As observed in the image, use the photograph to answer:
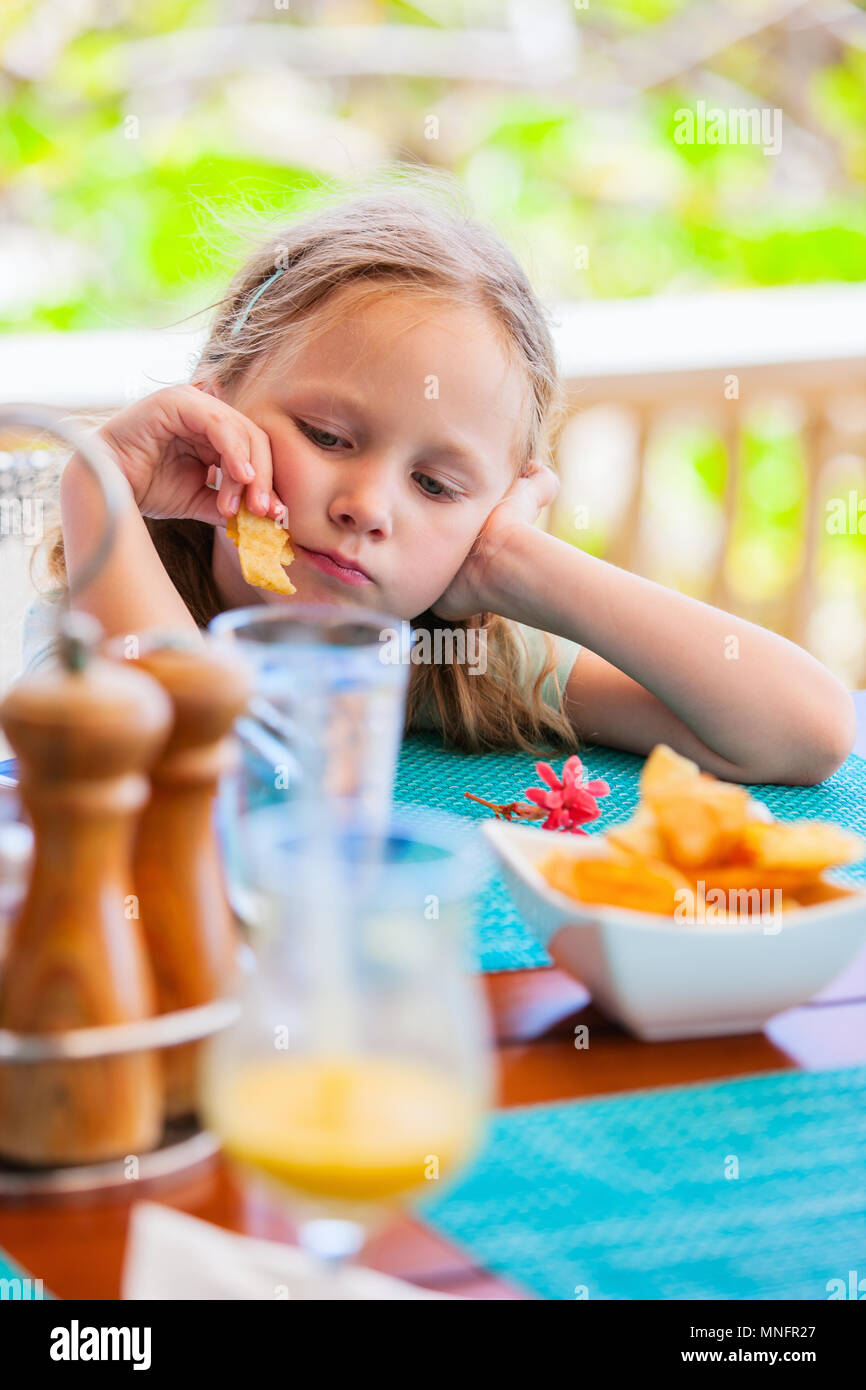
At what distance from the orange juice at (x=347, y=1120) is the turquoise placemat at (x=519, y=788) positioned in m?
0.43

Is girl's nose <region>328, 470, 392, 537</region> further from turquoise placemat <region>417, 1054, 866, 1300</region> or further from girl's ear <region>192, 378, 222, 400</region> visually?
turquoise placemat <region>417, 1054, 866, 1300</region>

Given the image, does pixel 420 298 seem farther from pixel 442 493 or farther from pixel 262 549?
pixel 262 549

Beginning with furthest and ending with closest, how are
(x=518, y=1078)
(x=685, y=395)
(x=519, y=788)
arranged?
(x=685, y=395)
(x=519, y=788)
(x=518, y=1078)

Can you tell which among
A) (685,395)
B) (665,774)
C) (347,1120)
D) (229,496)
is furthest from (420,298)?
(685,395)

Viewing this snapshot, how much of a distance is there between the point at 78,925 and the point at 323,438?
92 cm

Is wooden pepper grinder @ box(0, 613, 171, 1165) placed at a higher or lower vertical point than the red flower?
lower

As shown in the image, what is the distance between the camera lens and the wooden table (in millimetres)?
553

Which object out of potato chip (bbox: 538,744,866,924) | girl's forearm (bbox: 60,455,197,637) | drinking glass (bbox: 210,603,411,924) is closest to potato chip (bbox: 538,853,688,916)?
potato chip (bbox: 538,744,866,924)

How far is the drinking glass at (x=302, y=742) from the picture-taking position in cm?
73

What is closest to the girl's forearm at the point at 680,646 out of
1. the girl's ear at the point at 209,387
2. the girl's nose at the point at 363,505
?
the girl's nose at the point at 363,505

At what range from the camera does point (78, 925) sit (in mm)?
582

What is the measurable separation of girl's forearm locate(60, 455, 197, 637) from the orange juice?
0.79 metres

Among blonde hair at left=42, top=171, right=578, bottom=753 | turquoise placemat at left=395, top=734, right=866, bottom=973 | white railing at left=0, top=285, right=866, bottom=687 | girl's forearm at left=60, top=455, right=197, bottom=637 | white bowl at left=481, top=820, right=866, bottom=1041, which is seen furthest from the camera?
white railing at left=0, top=285, right=866, bottom=687
